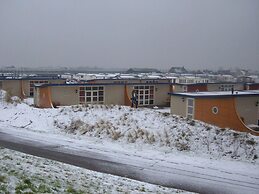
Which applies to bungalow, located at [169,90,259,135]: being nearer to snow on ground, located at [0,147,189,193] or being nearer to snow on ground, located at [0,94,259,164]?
snow on ground, located at [0,94,259,164]

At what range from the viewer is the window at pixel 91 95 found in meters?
34.2

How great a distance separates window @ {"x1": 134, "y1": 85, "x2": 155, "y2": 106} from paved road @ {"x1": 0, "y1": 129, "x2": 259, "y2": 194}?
72.1 feet

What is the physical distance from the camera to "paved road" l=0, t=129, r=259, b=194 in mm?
10898

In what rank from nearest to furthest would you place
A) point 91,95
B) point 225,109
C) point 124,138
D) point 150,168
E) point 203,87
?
1. point 150,168
2. point 124,138
3. point 225,109
4. point 91,95
5. point 203,87

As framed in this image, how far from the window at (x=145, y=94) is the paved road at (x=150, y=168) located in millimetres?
21977

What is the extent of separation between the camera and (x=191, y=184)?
35.8ft

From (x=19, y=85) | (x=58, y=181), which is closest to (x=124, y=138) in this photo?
(x=58, y=181)

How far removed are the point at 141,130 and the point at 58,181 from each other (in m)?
9.40

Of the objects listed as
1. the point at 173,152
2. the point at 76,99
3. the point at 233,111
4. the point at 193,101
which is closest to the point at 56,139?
the point at 173,152

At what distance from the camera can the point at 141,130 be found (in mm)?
17766

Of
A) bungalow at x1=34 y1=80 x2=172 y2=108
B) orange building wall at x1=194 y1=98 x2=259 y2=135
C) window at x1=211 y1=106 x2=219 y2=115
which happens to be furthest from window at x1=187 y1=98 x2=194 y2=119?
bungalow at x1=34 y1=80 x2=172 y2=108

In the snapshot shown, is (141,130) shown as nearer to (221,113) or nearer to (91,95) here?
(221,113)

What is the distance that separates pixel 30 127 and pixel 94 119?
4.47m

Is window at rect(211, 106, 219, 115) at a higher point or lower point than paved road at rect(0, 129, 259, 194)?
higher
